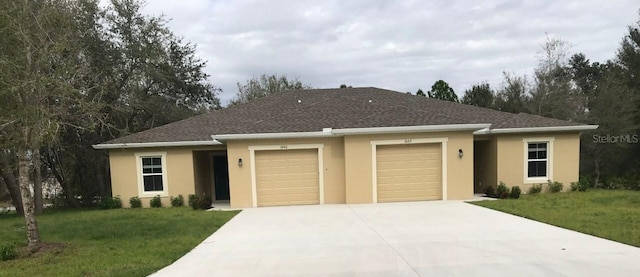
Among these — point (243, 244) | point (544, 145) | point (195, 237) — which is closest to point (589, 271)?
point (243, 244)

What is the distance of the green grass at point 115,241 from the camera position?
20.4 ft

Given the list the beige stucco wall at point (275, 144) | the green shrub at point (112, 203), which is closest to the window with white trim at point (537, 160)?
the beige stucco wall at point (275, 144)

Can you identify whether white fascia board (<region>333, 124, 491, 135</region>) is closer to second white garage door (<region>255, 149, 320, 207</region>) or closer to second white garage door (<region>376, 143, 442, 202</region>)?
second white garage door (<region>376, 143, 442, 202</region>)

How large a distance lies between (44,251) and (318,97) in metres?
13.1

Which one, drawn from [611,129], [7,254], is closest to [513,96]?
[611,129]

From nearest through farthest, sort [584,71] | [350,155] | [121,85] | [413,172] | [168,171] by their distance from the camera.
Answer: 1. [350,155]
2. [413,172]
3. [168,171]
4. [121,85]
5. [584,71]

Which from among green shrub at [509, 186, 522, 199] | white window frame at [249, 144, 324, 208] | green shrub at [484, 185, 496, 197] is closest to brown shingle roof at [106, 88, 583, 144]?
white window frame at [249, 144, 324, 208]

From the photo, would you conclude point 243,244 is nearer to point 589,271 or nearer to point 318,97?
point 589,271

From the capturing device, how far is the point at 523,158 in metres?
A: 15.0

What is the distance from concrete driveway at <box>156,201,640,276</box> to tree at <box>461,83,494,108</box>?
2490 centimetres

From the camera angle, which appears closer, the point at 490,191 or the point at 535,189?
the point at 490,191

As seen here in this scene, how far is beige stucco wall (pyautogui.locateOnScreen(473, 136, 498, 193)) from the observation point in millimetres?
15261

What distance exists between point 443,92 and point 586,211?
82.1 ft

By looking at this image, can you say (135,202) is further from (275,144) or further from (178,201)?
(275,144)
